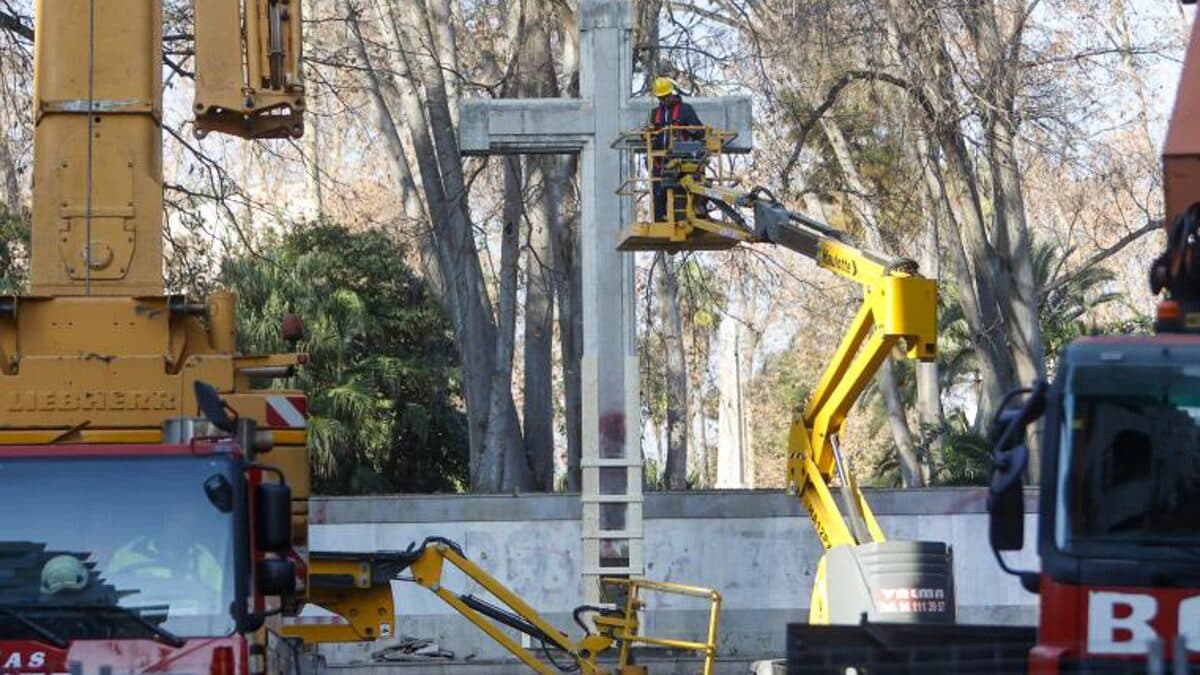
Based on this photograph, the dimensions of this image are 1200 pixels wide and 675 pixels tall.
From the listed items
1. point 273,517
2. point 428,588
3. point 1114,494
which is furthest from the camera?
point 428,588

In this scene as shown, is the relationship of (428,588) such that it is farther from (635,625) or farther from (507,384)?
(507,384)

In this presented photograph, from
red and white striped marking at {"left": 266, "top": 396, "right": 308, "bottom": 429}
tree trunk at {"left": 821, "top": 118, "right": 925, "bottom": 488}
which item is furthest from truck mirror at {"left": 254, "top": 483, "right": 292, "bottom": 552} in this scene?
tree trunk at {"left": 821, "top": 118, "right": 925, "bottom": 488}

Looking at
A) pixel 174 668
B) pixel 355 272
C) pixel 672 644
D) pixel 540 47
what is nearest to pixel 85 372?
pixel 174 668

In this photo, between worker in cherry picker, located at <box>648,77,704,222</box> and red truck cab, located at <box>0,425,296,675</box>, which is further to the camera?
worker in cherry picker, located at <box>648,77,704,222</box>

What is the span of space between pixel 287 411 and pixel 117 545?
281cm

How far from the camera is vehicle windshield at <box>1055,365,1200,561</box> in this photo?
933 cm

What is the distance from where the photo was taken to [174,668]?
A: 10.1 m

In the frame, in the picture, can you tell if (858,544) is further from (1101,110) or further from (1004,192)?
(1101,110)

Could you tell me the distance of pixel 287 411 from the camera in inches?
512

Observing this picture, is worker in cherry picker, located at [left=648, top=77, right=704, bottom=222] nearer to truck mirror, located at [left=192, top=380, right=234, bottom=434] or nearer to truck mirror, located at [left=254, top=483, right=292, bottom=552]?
truck mirror, located at [left=192, top=380, right=234, bottom=434]

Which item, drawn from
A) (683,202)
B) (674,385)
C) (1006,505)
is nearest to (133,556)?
(1006,505)

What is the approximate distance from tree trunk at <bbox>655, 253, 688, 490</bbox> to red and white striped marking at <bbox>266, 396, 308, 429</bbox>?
2161 cm

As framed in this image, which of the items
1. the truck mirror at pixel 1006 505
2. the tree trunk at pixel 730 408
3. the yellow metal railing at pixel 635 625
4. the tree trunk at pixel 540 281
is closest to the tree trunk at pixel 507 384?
the tree trunk at pixel 540 281

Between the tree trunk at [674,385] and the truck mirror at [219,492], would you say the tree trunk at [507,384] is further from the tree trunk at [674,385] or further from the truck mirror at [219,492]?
the truck mirror at [219,492]
